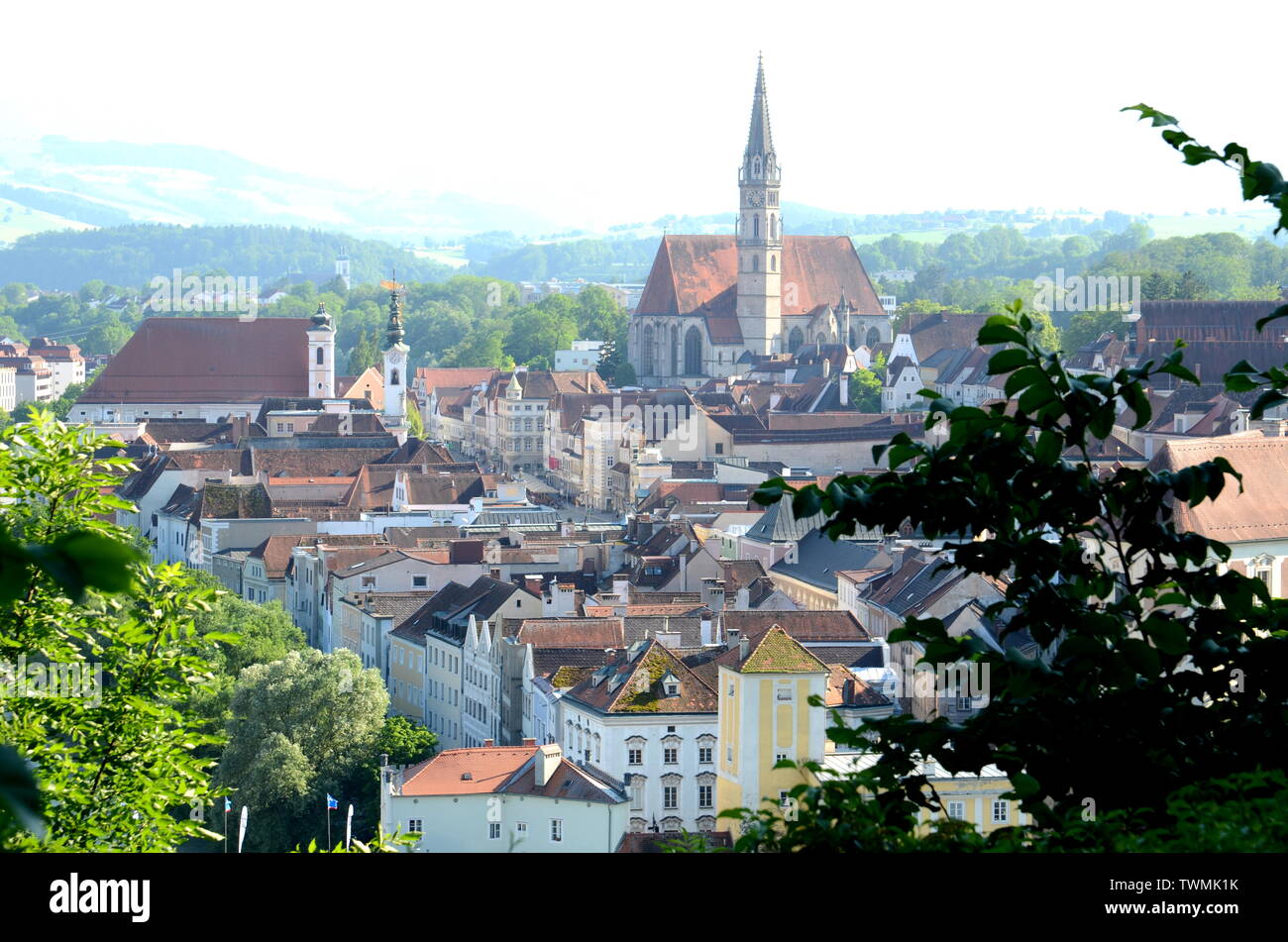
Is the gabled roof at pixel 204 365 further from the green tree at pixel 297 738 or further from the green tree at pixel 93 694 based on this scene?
the green tree at pixel 93 694

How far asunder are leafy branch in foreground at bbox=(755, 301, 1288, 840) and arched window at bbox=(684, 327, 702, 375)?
391 feet

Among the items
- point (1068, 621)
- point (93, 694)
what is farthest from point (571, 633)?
point (1068, 621)

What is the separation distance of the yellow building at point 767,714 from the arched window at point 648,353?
9514cm

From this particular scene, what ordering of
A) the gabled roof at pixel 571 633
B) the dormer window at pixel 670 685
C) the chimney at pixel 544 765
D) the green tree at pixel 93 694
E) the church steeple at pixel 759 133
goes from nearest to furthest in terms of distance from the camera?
1. the green tree at pixel 93 694
2. the chimney at pixel 544 765
3. the dormer window at pixel 670 685
4. the gabled roof at pixel 571 633
5. the church steeple at pixel 759 133

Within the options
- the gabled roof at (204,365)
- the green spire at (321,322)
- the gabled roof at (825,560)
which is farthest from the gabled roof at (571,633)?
the gabled roof at (204,365)

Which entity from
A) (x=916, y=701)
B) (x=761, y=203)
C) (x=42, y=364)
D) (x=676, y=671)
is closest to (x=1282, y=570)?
(x=916, y=701)

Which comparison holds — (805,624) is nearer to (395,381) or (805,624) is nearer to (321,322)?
(395,381)

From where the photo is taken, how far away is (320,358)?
106000 millimetres

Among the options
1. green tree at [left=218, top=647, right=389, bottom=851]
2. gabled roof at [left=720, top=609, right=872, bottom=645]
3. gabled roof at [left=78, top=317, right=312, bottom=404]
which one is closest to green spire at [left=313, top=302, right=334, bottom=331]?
gabled roof at [left=78, top=317, right=312, bottom=404]

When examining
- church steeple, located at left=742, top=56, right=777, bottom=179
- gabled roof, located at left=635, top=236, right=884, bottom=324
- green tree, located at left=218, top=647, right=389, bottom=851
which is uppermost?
church steeple, located at left=742, top=56, right=777, bottom=179

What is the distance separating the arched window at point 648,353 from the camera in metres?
128

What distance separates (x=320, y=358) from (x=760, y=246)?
29424 millimetres

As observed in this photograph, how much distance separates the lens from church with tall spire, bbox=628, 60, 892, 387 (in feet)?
406

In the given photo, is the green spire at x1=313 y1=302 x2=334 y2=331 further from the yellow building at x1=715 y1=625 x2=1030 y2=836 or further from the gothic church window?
the yellow building at x1=715 y1=625 x2=1030 y2=836
